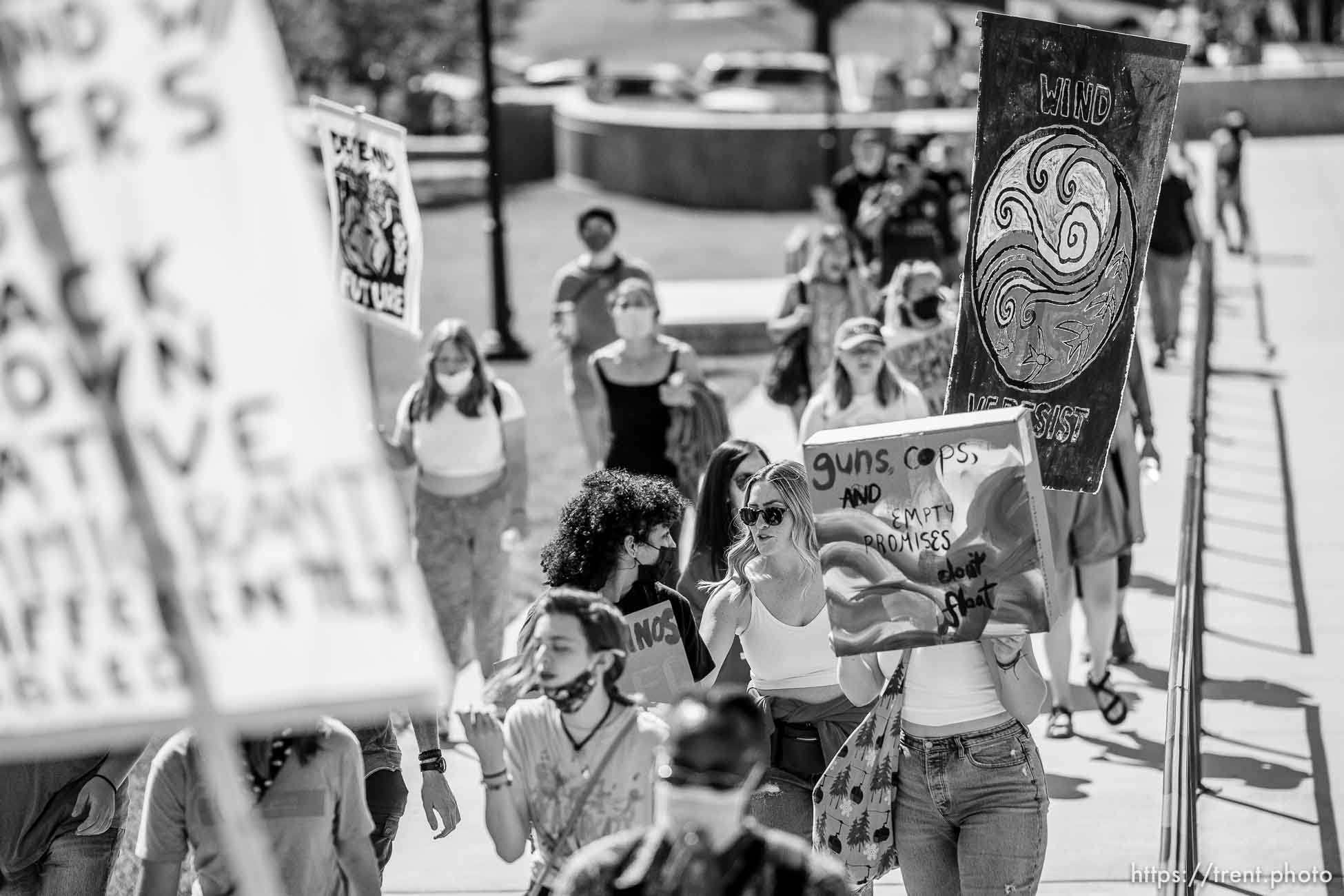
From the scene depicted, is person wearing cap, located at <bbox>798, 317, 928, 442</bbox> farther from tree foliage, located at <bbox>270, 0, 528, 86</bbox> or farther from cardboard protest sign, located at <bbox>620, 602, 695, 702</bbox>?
tree foliage, located at <bbox>270, 0, 528, 86</bbox>

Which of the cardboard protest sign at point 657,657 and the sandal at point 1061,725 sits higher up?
the cardboard protest sign at point 657,657

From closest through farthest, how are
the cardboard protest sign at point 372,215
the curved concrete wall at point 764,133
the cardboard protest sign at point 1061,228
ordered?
1. the cardboard protest sign at point 1061,228
2. the cardboard protest sign at point 372,215
3. the curved concrete wall at point 764,133

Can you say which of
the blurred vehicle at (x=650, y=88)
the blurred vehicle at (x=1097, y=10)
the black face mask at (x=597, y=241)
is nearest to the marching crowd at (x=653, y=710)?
the black face mask at (x=597, y=241)

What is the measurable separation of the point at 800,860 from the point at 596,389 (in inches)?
250

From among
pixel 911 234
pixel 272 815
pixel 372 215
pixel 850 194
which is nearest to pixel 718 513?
pixel 272 815

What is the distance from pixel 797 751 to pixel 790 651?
0.29 meters

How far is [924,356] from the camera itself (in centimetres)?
1040

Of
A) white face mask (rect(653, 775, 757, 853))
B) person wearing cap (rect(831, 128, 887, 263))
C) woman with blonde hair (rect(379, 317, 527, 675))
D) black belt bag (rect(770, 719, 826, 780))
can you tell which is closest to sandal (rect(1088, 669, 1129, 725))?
woman with blonde hair (rect(379, 317, 527, 675))

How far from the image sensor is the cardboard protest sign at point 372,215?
29.5ft

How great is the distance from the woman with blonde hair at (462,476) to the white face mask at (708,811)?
205 inches

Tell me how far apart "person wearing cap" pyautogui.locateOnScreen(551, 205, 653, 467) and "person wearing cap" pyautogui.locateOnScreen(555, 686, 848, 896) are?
8.01 metres

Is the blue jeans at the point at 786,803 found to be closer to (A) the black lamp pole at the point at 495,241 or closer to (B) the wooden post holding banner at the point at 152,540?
(B) the wooden post holding banner at the point at 152,540

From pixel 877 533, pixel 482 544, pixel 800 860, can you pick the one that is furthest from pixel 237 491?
pixel 482 544

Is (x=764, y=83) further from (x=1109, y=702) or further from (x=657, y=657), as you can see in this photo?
(x=657, y=657)
